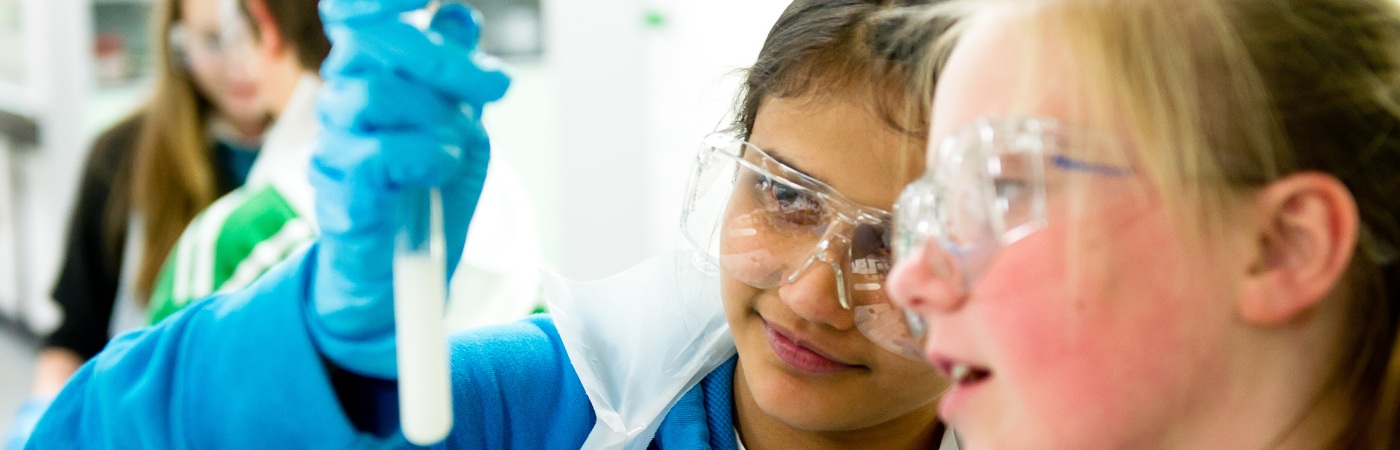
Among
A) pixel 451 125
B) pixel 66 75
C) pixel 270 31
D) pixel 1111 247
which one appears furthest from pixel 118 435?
pixel 66 75

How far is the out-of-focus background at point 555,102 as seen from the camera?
12.4ft

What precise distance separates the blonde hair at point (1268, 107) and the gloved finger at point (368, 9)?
491 mm

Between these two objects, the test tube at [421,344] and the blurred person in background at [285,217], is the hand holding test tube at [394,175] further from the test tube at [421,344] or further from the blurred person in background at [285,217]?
the blurred person in background at [285,217]

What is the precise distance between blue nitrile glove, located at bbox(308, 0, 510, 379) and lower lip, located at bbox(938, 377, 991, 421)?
455 mm

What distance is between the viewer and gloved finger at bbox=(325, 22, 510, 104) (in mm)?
1001

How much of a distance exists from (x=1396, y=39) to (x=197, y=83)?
100 inches

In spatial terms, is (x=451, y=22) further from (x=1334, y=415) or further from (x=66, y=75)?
(x=66, y=75)

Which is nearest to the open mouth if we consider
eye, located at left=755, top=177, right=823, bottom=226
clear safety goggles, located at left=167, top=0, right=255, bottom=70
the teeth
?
the teeth

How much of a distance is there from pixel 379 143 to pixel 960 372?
0.52m

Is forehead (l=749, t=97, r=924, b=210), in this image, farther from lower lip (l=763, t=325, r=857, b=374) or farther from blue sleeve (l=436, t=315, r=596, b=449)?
blue sleeve (l=436, t=315, r=596, b=449)

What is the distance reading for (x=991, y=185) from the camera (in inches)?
34.2

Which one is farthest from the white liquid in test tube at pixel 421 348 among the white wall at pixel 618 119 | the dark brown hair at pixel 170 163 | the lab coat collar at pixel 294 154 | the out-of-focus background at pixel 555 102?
the white wall at pixel 618 119

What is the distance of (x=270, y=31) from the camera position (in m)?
2.48

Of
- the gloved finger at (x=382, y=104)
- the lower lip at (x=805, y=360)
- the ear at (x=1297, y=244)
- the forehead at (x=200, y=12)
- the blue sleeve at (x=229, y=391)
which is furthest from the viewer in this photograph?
the forehead at (x=200, y=12)
